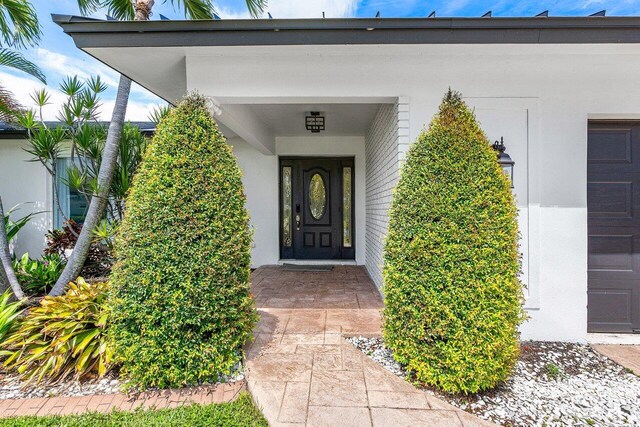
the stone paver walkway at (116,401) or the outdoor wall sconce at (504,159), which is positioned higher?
the outdoor wall sconce at (504,159)

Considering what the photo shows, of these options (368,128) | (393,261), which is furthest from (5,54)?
(393,261)

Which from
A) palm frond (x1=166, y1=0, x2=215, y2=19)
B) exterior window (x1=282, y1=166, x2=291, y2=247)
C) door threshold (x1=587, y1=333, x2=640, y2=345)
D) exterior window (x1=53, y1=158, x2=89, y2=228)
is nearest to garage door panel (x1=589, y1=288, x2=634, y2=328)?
door threshold (x1=587, y1=333, x2=640, y2=345)

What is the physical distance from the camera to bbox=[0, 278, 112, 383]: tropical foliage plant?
2.48 meters

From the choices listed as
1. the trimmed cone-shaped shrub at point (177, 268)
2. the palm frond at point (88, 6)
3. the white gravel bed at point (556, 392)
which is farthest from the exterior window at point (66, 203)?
the white gravel bed at point (556, 392)

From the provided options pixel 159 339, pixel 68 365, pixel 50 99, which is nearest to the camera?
pixel 159 339

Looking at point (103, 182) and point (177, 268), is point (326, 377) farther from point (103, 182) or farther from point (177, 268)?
point (103, 182)

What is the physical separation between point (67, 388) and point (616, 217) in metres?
5.45

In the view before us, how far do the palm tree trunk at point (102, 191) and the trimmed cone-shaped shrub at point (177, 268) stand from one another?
6.60 ft

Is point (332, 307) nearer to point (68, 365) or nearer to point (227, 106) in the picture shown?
point (68, 365)

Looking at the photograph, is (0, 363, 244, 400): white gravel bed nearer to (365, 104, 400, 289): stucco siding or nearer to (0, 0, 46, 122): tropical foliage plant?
(365, 104, 400, 289): stucco siding

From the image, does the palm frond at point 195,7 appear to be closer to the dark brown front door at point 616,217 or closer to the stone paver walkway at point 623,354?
the dark brown front door at point 616,217

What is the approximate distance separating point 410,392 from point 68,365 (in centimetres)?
275

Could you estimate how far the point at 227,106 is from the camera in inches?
149

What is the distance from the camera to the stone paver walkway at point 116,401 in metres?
2.21
